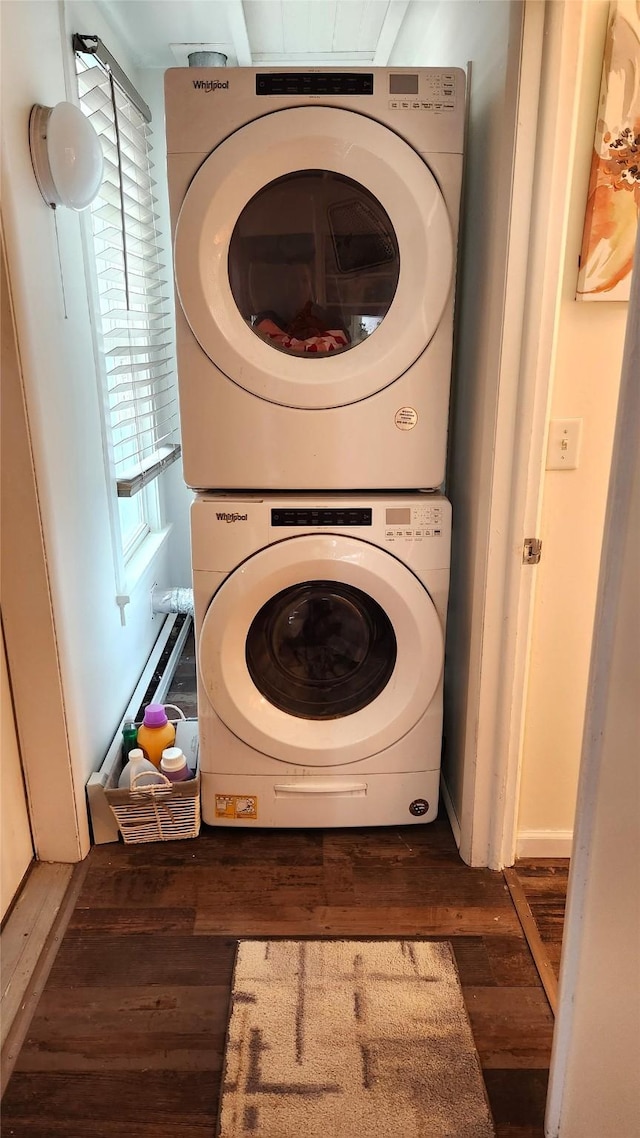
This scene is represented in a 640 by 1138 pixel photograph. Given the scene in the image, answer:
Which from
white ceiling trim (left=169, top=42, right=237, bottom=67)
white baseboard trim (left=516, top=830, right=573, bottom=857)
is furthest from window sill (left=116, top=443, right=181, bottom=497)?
white baseboard trim (left=516, top=830, right=573, bottom=857)

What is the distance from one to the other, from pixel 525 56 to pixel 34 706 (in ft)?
5.22

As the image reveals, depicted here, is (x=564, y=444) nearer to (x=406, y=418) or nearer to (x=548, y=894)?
(x=406, y=418)

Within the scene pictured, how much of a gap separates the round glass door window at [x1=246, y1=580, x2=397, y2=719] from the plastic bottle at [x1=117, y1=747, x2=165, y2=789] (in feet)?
1.07

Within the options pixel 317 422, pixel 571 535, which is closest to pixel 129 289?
pixel 317 422

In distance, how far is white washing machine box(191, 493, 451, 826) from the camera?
→ 5.39 feet

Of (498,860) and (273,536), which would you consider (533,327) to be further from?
(498,860)

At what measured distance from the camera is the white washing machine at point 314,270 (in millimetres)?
1465

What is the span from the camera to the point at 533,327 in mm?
1406

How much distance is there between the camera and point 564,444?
1.50 meters

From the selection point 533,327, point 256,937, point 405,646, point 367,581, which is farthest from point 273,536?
point 256,937

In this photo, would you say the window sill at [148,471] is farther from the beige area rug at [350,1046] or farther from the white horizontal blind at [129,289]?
the beige area rug at [350,1046]

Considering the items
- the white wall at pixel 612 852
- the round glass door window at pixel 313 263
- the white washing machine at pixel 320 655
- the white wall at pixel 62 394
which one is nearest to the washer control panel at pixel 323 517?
the white washing machine at pixel 320 655

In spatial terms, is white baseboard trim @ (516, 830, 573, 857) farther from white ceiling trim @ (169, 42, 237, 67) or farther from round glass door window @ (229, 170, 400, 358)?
white ceiling trim @ (169, 42, 237, 67)

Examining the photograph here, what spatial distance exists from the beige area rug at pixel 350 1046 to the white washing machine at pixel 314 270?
1.00 metres
